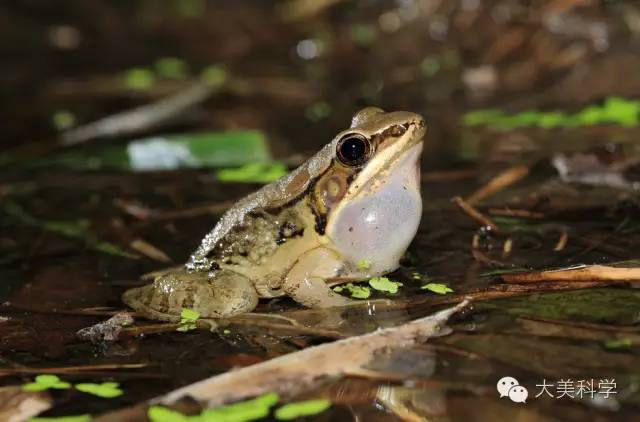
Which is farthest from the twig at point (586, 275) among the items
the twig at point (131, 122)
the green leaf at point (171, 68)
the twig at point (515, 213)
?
the green leaf at point (171, 68)

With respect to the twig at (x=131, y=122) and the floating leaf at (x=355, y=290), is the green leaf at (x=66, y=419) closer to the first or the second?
the floating leaf at (x=355, y=290)

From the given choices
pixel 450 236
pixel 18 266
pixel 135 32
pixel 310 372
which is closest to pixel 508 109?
pixel 450 236

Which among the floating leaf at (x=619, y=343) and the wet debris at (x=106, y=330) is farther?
the wet debris at (x=106, y=330)

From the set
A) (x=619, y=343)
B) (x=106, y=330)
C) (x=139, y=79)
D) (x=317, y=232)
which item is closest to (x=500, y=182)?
(x=317, y=232)

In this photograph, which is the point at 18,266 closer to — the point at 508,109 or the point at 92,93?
the point at 508,109

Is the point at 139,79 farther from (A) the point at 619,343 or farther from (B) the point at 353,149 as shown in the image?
(A) the point at 619,343
